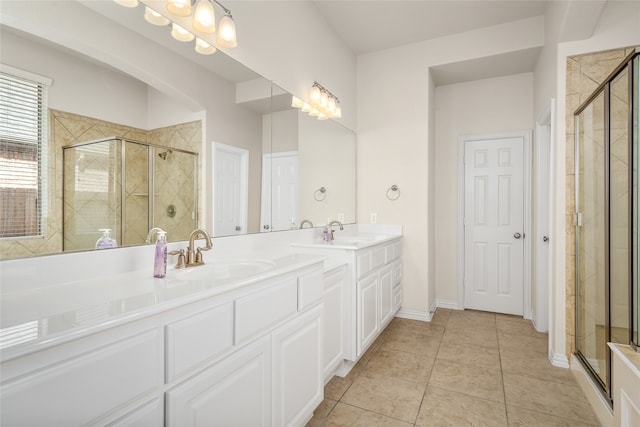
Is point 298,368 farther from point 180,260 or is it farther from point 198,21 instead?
point 198,21

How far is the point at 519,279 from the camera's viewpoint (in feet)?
11.6

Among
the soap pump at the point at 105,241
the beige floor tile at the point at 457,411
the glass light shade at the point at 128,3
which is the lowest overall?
the beige floor tile at the point at 457,411

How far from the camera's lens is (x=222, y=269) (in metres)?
1.50

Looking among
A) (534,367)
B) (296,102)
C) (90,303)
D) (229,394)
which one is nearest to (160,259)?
(90,303)

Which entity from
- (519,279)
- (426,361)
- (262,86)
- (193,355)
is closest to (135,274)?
(193,355)

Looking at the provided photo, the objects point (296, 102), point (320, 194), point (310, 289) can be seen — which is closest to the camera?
point (310, 289)

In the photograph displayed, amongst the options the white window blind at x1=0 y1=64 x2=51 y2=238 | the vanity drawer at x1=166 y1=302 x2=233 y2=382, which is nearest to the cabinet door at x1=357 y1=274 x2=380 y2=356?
the vanity drawer at x1=166 y1=302 x2=233 y2=382

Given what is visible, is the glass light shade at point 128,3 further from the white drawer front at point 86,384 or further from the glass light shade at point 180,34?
the white drawer front at point 86,384

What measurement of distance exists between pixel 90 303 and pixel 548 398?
250cm

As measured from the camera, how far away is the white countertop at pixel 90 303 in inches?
25.0

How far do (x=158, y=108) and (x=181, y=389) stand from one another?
3.76 ft

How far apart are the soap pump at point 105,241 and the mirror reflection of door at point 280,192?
38.4 inches

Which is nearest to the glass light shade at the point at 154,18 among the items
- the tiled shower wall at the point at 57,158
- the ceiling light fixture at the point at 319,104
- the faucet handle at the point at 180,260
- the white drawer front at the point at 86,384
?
the tiled shower wall at the point at 57,158

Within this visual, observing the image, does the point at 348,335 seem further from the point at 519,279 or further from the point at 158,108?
the point at 519,279
